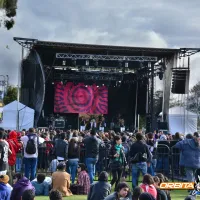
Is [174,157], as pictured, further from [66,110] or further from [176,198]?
[66,110]

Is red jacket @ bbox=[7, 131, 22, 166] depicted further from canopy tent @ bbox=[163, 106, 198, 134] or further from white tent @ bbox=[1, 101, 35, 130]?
canopy tent @ bbox=[163, 106, 198, 134]

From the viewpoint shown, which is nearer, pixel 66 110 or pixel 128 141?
pixel 128 141

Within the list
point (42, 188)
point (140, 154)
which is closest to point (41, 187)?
point (42, 188)

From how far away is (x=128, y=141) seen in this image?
67.3 feet

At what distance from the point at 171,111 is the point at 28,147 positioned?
1935 centimetres

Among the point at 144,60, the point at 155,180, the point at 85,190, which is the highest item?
the point at 144,60

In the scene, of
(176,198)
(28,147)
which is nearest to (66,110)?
(28,147)

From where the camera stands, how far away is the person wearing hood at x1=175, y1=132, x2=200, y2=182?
1568 cm

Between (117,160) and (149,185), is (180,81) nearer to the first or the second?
(117,160)

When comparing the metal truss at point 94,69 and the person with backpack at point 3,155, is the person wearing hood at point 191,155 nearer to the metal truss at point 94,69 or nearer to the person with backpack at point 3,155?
the person with backpack at point 3,155

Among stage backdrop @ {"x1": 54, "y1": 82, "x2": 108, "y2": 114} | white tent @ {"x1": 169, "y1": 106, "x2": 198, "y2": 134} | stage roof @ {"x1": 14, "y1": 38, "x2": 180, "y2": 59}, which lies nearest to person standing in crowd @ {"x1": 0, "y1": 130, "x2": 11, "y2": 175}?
stage roof @ {"x1": 14, "y1": 38, "x2": 180, "y2": 59}

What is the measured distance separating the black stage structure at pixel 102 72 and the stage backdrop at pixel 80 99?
0.49 metres

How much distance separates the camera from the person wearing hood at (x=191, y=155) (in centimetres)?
1568

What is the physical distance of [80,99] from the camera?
39.9m
